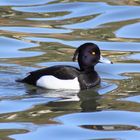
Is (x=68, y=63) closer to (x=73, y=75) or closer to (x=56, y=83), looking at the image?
(x=73, y=75)

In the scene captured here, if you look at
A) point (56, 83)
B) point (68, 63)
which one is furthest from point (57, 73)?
point (68, 63)

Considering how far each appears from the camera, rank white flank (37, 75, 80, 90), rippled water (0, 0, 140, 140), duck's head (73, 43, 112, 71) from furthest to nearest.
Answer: duck's head (73, 43, 112, 71) → white flank (37, 75, 80, 90) → rippled water (0, 0, 140, 140)

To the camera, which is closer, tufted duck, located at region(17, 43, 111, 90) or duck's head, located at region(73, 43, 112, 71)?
tufted duck, located at region(17, 43, 111, 90)

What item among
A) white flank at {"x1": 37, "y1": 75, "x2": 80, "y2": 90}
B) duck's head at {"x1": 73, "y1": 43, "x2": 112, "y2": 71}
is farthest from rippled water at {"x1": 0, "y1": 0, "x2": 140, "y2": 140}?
duck's head at {"x1": 73, "y1": 43, "x2": 112, "y2": 71}

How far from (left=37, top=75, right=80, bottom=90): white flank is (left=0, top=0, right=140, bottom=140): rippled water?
0.47ft

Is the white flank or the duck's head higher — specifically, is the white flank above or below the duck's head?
below

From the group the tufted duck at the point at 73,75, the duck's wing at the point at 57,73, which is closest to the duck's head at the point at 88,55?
the tufted duck at the point at 73,75

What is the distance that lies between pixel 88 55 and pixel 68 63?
3.80 ft

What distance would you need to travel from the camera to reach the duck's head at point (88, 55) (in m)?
13.2

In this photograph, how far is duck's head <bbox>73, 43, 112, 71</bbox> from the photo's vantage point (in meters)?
13.2

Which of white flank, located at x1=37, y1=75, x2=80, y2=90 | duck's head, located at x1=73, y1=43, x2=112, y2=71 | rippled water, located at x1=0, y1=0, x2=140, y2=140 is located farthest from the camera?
duck's head, located at x1=73, y1=43, x2=112, y2=71

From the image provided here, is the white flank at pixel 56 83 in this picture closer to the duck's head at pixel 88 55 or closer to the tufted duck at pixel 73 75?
the tufted duck at pixel 73 75

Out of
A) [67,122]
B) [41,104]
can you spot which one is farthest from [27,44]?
[67,122]

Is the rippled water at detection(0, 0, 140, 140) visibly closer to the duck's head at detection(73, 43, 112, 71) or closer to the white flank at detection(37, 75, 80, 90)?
the white flank at detection(37, 75, 80, 90)
